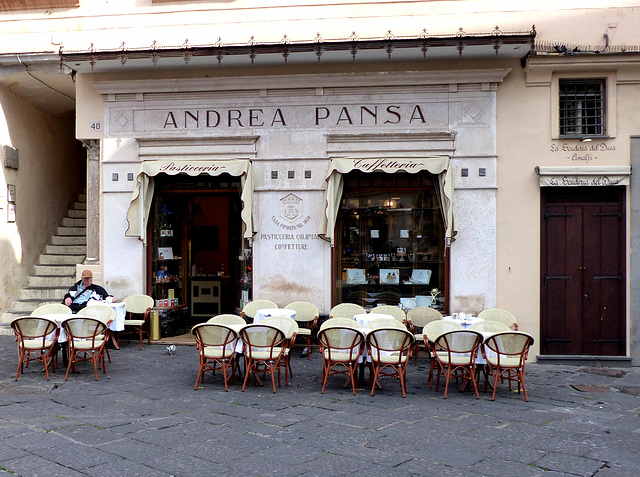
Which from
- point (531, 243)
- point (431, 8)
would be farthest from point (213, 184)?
point (531, 243)

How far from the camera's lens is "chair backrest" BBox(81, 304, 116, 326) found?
→ 26.3 ft

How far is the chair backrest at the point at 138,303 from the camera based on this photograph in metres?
9.88

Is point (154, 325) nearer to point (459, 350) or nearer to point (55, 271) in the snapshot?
point (55, 271)

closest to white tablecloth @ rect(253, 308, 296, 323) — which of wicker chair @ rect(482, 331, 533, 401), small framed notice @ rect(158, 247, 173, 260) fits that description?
wicker chair @ rect(482, 331, 533, 401)

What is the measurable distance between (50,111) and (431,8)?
8.33m

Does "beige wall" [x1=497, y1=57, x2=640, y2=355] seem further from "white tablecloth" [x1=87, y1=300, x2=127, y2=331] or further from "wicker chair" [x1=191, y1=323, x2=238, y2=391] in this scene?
"white tablecloth" [x1=87, y1=300, x2=127, y2=331]

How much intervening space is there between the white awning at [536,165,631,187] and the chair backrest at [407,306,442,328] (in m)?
2.74

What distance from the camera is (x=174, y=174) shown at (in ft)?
32.5

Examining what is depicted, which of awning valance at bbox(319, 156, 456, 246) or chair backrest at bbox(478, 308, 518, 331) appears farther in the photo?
awning valance at bbox(319, 156, 456, 246)

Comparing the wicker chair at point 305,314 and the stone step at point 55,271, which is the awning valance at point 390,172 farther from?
the stone step at point 55,271

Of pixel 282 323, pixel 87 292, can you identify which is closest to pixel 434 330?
pixel 282 323

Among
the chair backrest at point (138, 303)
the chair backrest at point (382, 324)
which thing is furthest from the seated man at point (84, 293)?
the chair backrest at point (382, 324)

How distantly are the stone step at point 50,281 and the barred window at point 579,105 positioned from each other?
9.50 metres

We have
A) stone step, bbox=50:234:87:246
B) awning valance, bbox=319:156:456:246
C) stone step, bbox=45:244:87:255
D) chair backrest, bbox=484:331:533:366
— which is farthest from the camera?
stone step, bbox=50:234:87:246
